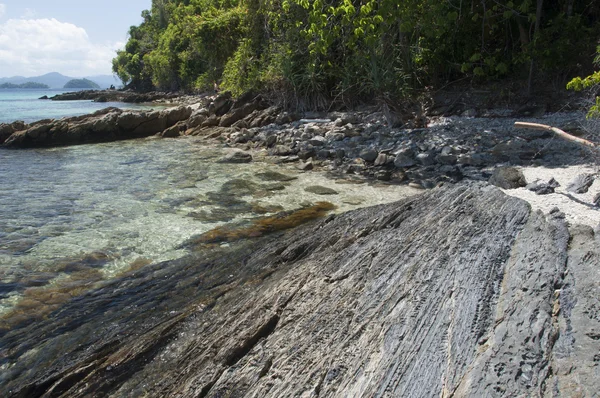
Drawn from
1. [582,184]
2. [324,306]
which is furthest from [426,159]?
[324,306]

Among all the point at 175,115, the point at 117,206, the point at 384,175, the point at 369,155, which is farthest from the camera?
the point at 175,115

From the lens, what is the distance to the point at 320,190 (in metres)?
9.37

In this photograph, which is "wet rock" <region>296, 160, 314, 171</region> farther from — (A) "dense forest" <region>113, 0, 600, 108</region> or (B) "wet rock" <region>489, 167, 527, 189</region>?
(B) "wet rock" <region>489, 167, 527, 189</region>

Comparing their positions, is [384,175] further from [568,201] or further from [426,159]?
[568,201]

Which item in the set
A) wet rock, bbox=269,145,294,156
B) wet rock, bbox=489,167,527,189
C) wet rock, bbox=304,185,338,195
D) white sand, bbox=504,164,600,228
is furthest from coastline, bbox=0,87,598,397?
wet rock, bbox=269,145,294,156

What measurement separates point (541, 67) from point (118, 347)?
45.2ft

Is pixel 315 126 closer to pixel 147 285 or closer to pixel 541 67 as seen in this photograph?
pixel 541 67

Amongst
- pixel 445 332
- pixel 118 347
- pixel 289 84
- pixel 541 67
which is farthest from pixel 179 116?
pixel 445 332

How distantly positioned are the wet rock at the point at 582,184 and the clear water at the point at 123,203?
315 centimetres

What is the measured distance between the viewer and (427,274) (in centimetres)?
389

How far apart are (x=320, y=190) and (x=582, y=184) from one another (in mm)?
4912

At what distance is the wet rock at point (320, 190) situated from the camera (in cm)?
917

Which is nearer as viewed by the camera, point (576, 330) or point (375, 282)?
point (576, 330)

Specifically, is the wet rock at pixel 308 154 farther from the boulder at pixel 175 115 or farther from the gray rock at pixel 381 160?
the boulder at pixel 175 115
